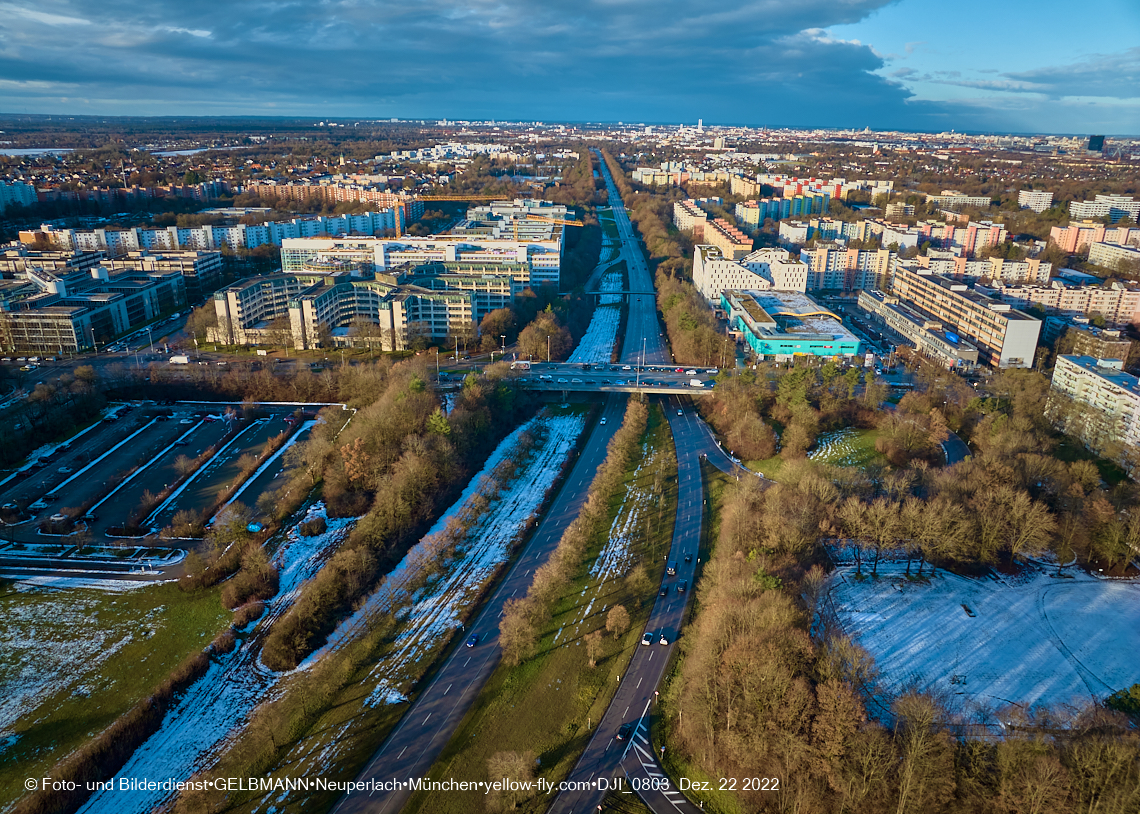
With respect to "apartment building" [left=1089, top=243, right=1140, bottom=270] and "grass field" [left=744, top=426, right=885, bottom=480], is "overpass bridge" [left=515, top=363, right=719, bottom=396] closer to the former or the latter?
"grass field" [left=744, top=426, right=885, bottom=480]

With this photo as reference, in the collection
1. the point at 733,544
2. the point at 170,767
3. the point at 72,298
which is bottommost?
A: the point at 170,767

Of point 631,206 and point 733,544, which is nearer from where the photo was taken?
point 733,544

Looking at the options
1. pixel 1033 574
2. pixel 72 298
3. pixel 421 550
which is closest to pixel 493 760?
pixel 421 550

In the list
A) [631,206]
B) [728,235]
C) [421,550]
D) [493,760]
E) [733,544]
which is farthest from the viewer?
[631,206]

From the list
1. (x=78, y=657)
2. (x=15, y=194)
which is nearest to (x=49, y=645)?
(x=78, y=657)

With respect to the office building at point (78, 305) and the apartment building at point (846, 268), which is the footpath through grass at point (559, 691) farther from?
the apartment building at point (846, 268)

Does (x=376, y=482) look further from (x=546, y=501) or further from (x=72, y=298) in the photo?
(x=72, y=298)

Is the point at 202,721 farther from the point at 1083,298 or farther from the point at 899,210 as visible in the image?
the point at 899,210
